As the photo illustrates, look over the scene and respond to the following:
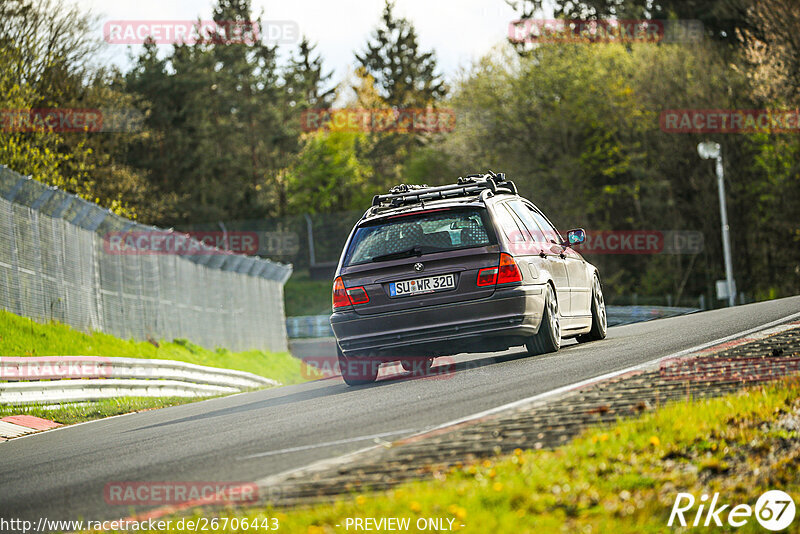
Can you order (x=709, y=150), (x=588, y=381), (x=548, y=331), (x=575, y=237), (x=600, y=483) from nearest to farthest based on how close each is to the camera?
(x=600, y=483) < (x=588, y=381) < (x=548, y=331) < (x=575, y=237) < (x=709, y=150)

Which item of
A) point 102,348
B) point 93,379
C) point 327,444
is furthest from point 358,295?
point 102,348

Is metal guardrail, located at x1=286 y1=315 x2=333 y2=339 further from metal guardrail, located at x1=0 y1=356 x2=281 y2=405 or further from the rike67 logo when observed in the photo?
the rike67 logo

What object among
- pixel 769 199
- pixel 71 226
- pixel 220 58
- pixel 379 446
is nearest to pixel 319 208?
pixel 220 58

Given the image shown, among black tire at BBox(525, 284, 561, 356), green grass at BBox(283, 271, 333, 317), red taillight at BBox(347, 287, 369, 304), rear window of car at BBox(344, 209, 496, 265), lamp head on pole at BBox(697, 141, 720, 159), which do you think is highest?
lamp head on pole at BBox(697, 141, 720, 159)

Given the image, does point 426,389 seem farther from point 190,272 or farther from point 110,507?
point 190,272

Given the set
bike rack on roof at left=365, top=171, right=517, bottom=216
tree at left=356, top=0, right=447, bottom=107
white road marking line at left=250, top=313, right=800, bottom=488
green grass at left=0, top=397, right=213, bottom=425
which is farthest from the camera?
tree at left=356, top=0, right=447, bottom=107

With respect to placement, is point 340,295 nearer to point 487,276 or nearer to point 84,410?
point 487,276

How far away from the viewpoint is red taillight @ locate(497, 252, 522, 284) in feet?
34.4

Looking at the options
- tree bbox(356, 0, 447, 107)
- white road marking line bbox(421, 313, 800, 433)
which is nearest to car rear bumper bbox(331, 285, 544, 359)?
white road marking line bbox(421, 313, 800, 433)

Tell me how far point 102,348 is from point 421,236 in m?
13.8

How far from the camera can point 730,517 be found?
4438mm

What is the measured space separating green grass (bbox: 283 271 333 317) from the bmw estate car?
50.1 m

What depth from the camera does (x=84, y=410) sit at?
48.9 feet

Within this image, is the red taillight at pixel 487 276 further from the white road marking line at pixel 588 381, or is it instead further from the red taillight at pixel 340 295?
the white road marking line at pixel 588 381
